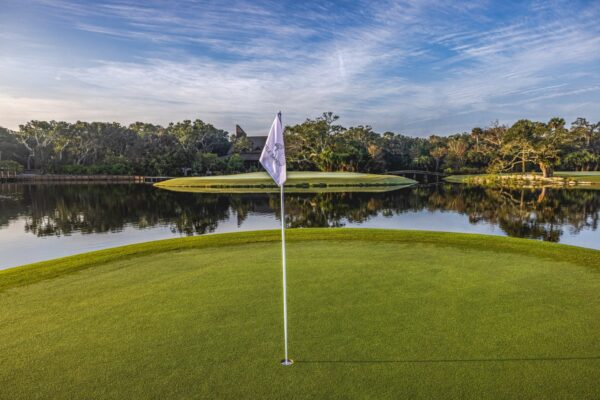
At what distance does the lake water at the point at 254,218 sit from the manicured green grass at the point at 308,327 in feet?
25.5

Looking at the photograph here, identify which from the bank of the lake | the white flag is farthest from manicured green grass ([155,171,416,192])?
the white flag

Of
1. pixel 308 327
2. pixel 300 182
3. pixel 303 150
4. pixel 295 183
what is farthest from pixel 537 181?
pixel 308 327

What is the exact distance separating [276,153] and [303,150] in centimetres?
6566

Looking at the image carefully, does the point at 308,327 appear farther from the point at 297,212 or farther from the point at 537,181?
the point at 537,181

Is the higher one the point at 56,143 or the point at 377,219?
the point at 56,143

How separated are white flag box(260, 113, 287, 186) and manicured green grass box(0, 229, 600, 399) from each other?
1964mm

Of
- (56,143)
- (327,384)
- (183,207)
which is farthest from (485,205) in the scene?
(56,143)

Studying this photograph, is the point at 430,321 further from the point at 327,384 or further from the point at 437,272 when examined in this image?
the point at 437,272

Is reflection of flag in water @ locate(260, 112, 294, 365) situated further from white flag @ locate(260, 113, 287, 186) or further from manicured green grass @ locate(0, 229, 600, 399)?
manicured green grass @ locate(0, 229, 600, 399)

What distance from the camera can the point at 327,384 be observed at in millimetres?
3635

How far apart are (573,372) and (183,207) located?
25.6 metres

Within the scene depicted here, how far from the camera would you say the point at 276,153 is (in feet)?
13.0

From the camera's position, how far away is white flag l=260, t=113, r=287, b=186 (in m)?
3.92

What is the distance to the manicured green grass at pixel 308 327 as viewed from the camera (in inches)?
143
